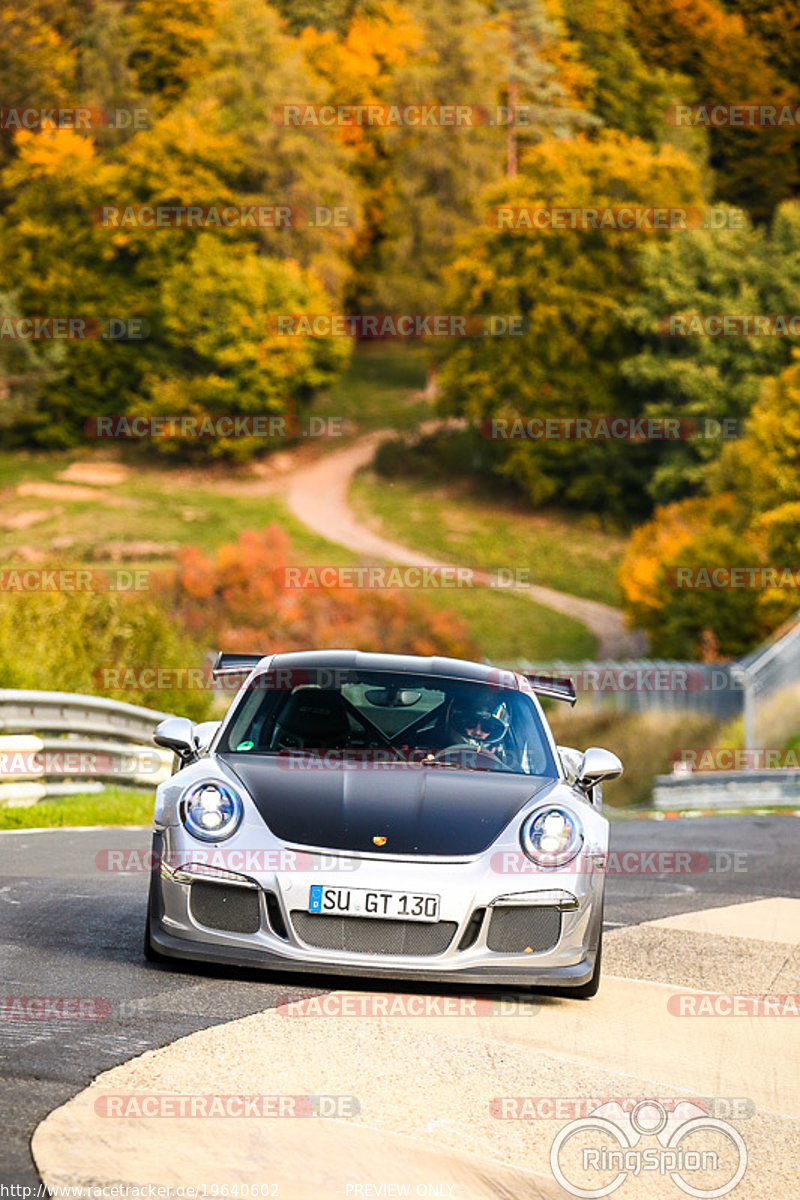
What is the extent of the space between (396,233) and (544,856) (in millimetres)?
84372

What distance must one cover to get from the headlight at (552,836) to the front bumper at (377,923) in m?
0.08

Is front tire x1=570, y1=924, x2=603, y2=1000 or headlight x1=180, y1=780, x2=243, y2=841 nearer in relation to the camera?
headlight x1=180, y1=780, x2=243, y2=841

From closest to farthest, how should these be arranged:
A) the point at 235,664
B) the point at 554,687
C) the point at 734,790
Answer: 1. the point at 235,664
2. the point at 554,687
3. the point at 734,790

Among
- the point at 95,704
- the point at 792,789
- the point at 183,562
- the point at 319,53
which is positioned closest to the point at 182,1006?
the point at 95,704

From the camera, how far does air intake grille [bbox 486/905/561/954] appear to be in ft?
24.8

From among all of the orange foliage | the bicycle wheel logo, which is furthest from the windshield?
the orange foliage

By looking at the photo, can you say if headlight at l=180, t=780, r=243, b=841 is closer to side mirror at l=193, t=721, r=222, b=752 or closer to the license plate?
the license plate

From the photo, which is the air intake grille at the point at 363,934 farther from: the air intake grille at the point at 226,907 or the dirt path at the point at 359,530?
the dirt path at the point at 359,530

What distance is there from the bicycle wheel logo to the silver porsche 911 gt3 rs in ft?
5.05

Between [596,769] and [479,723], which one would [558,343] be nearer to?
[479,723]

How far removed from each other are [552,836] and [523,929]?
437 mm

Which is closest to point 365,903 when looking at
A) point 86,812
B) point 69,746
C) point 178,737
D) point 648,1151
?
point 178,737

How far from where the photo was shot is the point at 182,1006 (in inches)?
281

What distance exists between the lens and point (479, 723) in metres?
8.93
